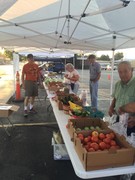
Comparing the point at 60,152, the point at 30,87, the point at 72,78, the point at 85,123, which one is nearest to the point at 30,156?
the point at 60,152

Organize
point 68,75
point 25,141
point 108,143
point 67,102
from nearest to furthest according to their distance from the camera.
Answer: point 108,143 → point 67,102 → point 25,141 → point 68,75

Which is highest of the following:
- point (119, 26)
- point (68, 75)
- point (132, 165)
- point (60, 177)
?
point (119, 26)

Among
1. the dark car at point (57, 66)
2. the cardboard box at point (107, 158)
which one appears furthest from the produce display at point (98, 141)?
the dark car at point (57, 66)

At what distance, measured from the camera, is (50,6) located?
3303 millimetres

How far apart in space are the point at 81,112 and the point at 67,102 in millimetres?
766

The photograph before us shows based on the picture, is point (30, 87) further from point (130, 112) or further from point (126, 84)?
point (130, 112)

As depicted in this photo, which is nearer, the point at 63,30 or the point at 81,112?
the point at 81,112

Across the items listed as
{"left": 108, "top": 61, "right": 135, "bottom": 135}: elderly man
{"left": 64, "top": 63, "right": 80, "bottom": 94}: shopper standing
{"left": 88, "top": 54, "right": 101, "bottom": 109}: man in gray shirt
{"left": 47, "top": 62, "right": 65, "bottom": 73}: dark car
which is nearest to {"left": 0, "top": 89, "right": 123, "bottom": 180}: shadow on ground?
{"left": 108, "top": 61, "right": 135, "bottom": 135}: elderly man

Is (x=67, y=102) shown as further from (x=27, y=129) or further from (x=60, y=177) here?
(x=27, y=129)

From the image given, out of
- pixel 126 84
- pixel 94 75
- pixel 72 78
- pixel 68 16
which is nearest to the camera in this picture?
pixel 126 84

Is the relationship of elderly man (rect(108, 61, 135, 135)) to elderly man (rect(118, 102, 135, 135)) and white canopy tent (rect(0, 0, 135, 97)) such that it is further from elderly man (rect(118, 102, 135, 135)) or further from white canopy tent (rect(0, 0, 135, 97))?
white canopy tent (rect(0, 0, 135, 97))

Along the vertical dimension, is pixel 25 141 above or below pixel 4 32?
below

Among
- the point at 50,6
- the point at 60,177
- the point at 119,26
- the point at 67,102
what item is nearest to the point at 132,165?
the point at 60,177

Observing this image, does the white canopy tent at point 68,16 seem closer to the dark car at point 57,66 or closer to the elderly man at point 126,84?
the elderly man at point 126,84
